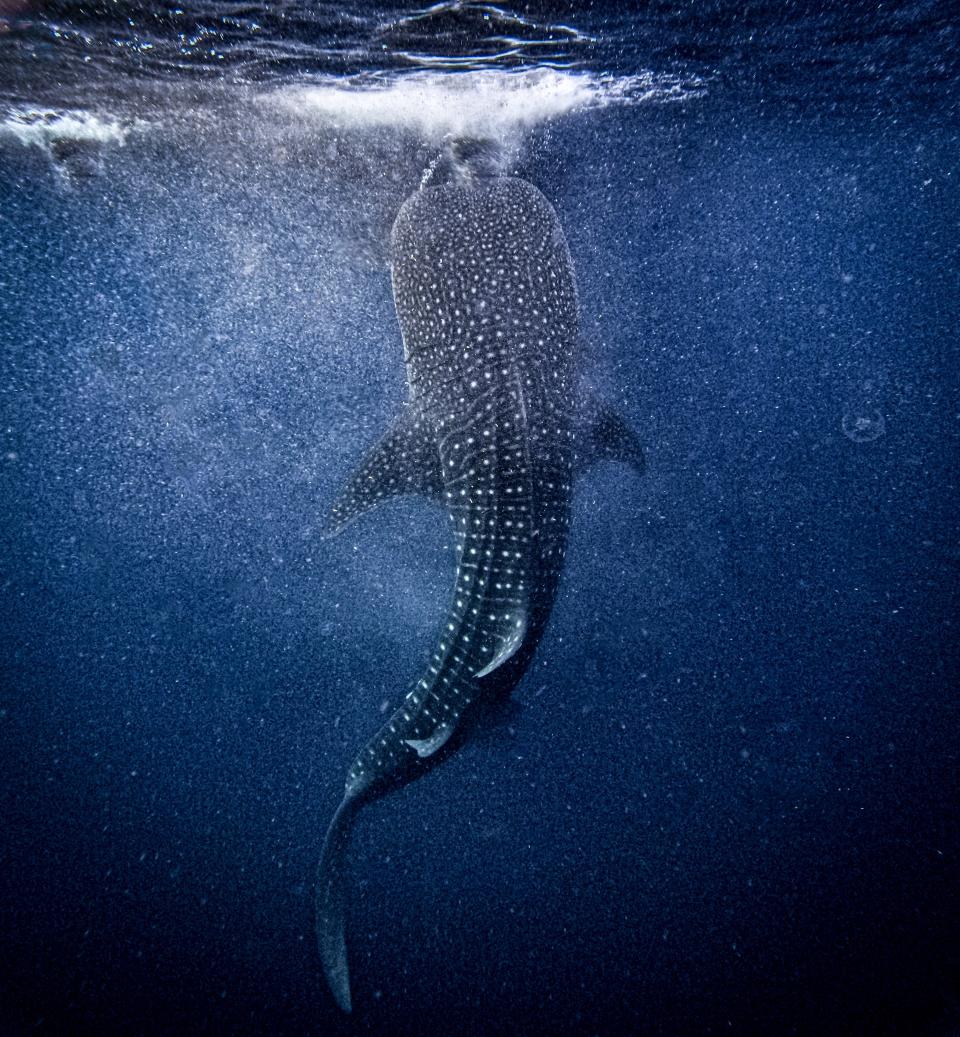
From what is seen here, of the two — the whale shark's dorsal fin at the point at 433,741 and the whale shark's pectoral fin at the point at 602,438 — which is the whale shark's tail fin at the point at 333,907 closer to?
the whale shark's dorsal fin at the point at 433,741

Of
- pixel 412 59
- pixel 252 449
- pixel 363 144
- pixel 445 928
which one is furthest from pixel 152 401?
pixel 445 928

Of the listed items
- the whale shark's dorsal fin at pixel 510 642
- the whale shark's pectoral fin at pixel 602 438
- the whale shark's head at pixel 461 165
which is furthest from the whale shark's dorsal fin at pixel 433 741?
the whale shark's head at pixel 461 165

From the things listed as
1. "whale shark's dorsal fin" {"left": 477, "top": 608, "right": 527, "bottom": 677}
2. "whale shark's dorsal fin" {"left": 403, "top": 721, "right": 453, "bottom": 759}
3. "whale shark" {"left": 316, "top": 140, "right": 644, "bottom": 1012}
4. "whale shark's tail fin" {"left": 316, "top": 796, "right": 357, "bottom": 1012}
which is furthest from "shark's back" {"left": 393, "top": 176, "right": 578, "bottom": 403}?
"whale shark's tail fin" {"left": 316, "top": 796, "right": 357, "bottom": 1012}

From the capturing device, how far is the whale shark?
266 cm

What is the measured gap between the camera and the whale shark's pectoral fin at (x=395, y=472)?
306 centimetres

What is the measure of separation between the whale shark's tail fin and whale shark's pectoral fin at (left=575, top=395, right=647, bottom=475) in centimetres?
270

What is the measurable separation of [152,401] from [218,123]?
3447mm

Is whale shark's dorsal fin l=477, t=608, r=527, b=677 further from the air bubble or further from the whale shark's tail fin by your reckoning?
the air bubble

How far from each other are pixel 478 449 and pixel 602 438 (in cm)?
102

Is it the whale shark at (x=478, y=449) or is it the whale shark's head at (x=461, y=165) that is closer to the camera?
the whale shark at (x=478, y=449)

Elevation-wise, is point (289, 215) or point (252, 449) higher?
point (289, 215)

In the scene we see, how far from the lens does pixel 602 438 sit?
11.2 ft

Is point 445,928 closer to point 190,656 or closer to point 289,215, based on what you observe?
point 190,656

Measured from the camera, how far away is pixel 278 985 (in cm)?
543
